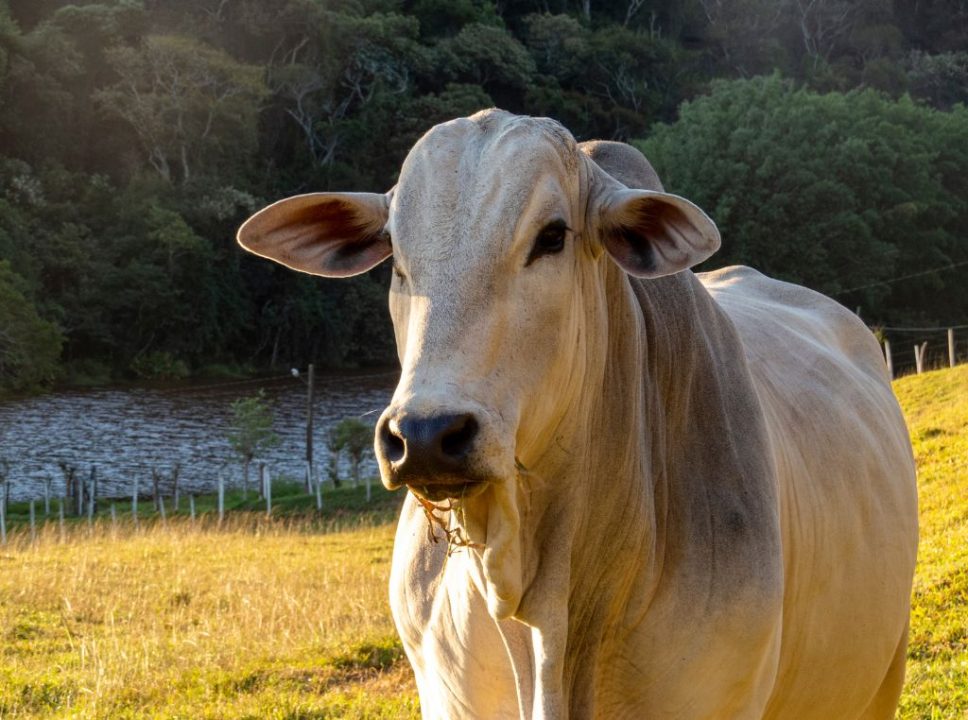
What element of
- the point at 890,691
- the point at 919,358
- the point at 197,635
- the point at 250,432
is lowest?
the point at 250,432

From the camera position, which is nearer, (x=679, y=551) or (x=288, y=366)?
(x=679, y=551)

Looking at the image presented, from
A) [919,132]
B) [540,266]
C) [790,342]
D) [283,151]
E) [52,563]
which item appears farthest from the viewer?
[283,151]

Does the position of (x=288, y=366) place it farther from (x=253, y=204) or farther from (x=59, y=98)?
(x=59, y=98)

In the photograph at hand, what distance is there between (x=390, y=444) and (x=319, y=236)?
3.25ft

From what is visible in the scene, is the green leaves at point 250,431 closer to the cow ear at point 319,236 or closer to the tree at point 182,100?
the tree at point 182,100

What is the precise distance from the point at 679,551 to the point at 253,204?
49426 millimetres

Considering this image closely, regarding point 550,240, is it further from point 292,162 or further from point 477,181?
point 292,162

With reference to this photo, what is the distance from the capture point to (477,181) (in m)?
2.75

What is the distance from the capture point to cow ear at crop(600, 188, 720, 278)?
293 cm

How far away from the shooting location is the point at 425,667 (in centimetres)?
333

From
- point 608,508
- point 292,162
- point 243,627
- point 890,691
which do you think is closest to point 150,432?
point 292,162

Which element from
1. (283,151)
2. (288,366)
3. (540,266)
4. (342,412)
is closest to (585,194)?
(540,266)

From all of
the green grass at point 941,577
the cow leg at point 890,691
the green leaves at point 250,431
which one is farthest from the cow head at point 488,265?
the green leaves at point 250,431

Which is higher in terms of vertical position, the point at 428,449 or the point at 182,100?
the point at 182,100
